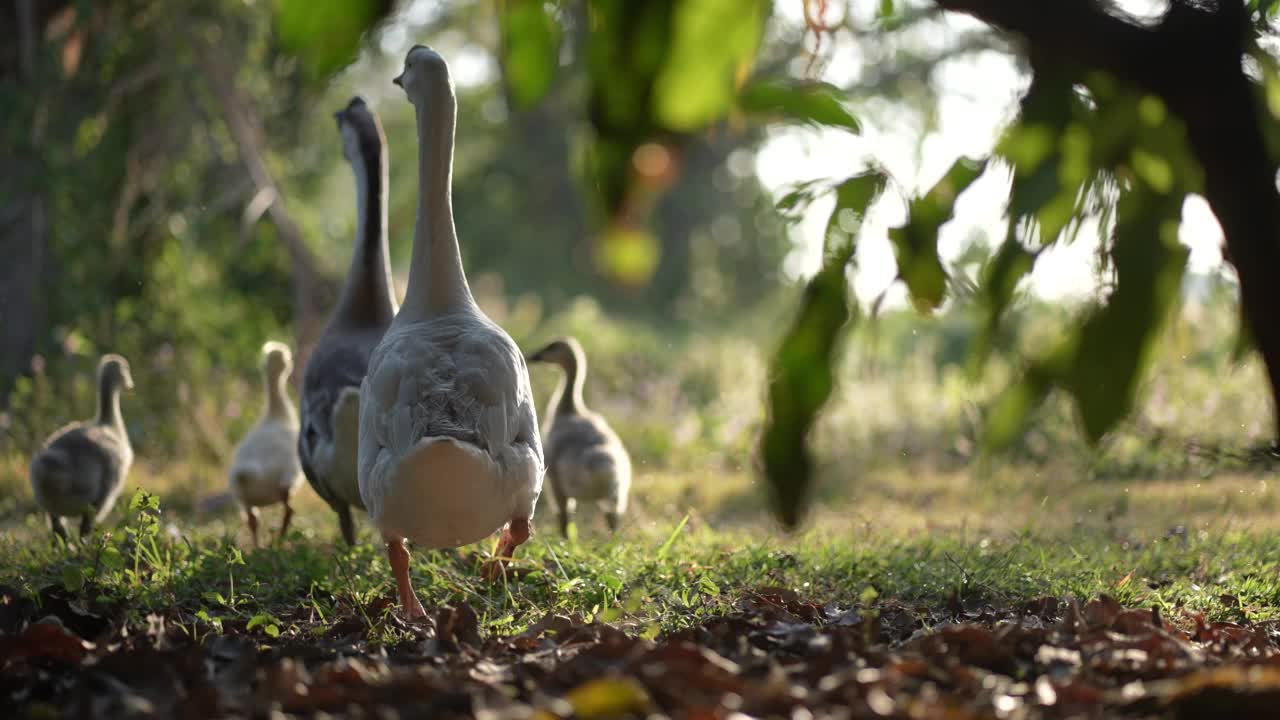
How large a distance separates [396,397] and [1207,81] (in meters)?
2.94

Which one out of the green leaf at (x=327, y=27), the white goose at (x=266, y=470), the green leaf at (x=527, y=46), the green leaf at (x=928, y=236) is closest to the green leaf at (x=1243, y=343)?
the green leaf at (x=928, y=236)

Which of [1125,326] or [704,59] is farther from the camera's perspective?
[1125,326]

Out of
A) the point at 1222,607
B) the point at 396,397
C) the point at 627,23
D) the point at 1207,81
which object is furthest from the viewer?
the point at 1222,607

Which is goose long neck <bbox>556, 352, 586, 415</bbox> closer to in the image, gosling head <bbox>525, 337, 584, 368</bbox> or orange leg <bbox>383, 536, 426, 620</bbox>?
gosling head <bbox>525, 337, 584, 368</bbox>

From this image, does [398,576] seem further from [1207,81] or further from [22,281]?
[22,281]

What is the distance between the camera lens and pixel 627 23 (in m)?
1.56

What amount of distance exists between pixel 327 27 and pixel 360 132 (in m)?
5.15

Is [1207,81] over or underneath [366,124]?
underneath

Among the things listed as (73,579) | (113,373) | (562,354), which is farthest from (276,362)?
(73,579)

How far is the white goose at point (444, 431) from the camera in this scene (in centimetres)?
393

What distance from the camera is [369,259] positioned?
6027 millimetres

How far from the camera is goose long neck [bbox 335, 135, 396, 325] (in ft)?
19.5

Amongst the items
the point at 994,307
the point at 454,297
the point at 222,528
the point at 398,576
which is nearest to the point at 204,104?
the point at 222,528

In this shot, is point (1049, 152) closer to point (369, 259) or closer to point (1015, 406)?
point (1015, 406)
